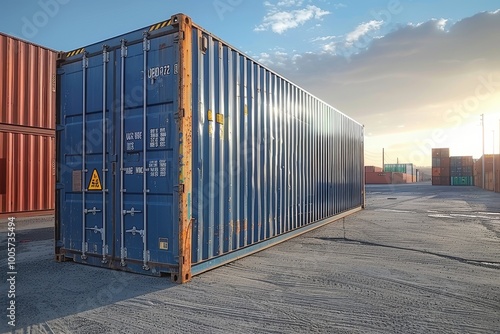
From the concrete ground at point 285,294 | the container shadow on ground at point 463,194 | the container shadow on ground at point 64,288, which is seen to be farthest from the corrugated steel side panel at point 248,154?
the container shadow on ground at point 463,194

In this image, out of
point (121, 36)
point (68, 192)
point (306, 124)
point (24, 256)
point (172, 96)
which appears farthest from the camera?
point (306, 124)

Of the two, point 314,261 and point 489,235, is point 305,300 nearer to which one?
point 314,261

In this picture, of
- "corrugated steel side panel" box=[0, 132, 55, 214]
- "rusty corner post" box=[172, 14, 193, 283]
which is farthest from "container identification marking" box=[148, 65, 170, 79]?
"corrugated steel side panel" box=[0, 132, 55, 214]

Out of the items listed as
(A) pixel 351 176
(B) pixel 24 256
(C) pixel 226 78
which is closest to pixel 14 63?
(B) pixel 24 256

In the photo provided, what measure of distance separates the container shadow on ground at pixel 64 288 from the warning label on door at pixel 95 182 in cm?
152

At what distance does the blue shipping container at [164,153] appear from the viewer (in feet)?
18.1

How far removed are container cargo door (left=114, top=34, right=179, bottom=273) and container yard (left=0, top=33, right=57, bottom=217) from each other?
8701 millimetres

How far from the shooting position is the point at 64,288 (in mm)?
5250

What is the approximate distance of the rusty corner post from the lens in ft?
17.5

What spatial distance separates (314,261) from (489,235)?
22.2 ft

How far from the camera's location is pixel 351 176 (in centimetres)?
1534

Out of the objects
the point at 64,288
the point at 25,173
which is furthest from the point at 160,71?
the point at 25,173

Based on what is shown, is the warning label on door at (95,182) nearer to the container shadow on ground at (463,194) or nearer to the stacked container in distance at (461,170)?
the container shadow on ground at (463,194)

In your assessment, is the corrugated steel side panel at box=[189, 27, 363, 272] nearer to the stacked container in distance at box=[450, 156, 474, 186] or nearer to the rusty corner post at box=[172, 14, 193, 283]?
the rusty corner post at box=[172, 14, 193, 283]
